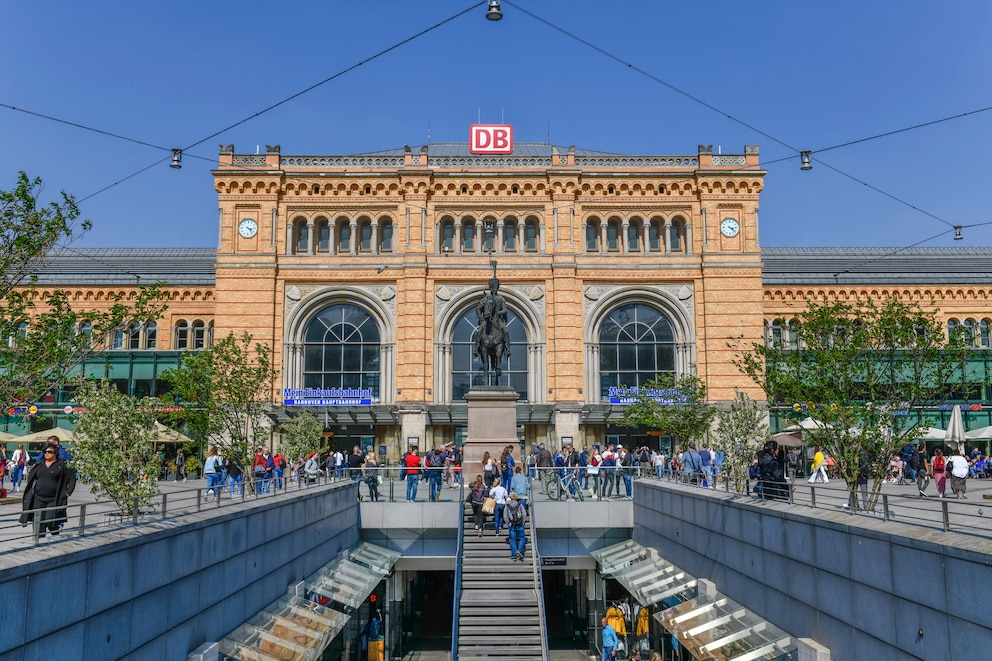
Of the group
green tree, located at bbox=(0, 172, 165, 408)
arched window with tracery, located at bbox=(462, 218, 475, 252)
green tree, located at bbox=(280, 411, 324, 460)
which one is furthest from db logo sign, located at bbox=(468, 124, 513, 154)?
green tree, located at bbox=(0, 172, 165, 408)

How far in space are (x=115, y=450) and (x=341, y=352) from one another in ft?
97.4

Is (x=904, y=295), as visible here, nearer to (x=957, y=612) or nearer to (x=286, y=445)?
(x=286, y=445)

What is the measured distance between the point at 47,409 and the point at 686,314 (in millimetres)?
33663

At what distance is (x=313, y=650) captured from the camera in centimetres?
1672

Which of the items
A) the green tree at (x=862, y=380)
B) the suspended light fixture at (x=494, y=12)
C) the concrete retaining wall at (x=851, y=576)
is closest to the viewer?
the concrete retaining wall at (x=851, y=576)

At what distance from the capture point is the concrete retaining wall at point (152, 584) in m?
9.35

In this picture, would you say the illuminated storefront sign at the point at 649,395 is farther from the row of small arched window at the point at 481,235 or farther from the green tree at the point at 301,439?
the green tree at the point at 301,439

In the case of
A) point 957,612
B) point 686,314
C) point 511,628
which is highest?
point 686,314

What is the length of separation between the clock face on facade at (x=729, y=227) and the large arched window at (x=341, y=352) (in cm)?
1894

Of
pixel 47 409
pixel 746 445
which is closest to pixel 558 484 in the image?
pixel 746 445

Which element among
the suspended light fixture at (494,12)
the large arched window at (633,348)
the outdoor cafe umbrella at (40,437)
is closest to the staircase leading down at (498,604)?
the suspended light fixture at (494,12)

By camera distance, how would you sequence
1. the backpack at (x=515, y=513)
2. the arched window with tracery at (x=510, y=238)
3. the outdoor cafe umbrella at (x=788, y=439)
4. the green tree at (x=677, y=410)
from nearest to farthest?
the backpack at (x=515, y=513) → the outdoor cafe umbrella at (x=788, y=439) → the green tree at (x=677, y=410) → the arched window with tracery at (x=510, y=238)

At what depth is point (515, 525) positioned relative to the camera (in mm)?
21406

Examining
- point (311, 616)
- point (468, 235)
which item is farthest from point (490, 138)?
point (311, 616)
